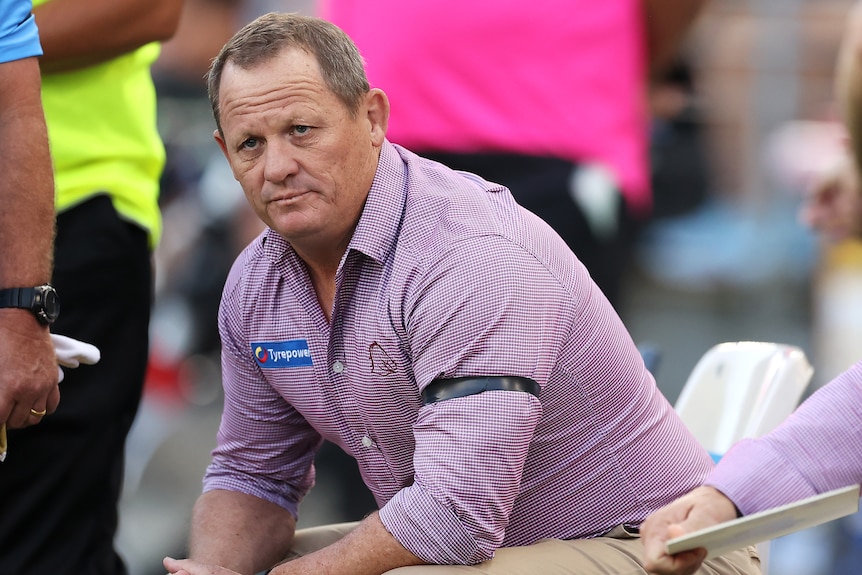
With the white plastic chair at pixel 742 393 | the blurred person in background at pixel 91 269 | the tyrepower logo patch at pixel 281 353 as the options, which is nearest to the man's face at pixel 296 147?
the tyrepower logo patch at pixel 281 353

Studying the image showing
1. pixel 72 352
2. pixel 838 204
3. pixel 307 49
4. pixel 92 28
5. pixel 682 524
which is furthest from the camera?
pixel 838 204

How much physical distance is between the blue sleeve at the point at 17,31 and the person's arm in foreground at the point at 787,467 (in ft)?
4.84

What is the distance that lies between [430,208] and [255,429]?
0.68 m

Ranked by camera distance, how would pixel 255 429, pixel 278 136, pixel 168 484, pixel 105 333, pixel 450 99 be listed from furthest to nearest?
pixel 168 484 < pixel 450 99 < pixel 105 333 < pixel 255 429 < pixel 278 136

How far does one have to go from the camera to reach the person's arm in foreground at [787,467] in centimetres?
220

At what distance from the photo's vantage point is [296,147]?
8.40 feet

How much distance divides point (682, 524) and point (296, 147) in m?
0.95

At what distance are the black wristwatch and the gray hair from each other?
0.47 meters

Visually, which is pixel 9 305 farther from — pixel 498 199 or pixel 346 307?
pixel 498 199

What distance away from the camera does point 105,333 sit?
126 inches

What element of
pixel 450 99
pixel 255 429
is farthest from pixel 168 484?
pixel 255 429

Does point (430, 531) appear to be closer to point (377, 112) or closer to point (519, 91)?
point (377, 112)

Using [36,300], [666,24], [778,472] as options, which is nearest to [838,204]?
[666,24]

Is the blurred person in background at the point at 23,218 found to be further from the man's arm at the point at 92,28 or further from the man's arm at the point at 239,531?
the man's arm at the point at 239,531
